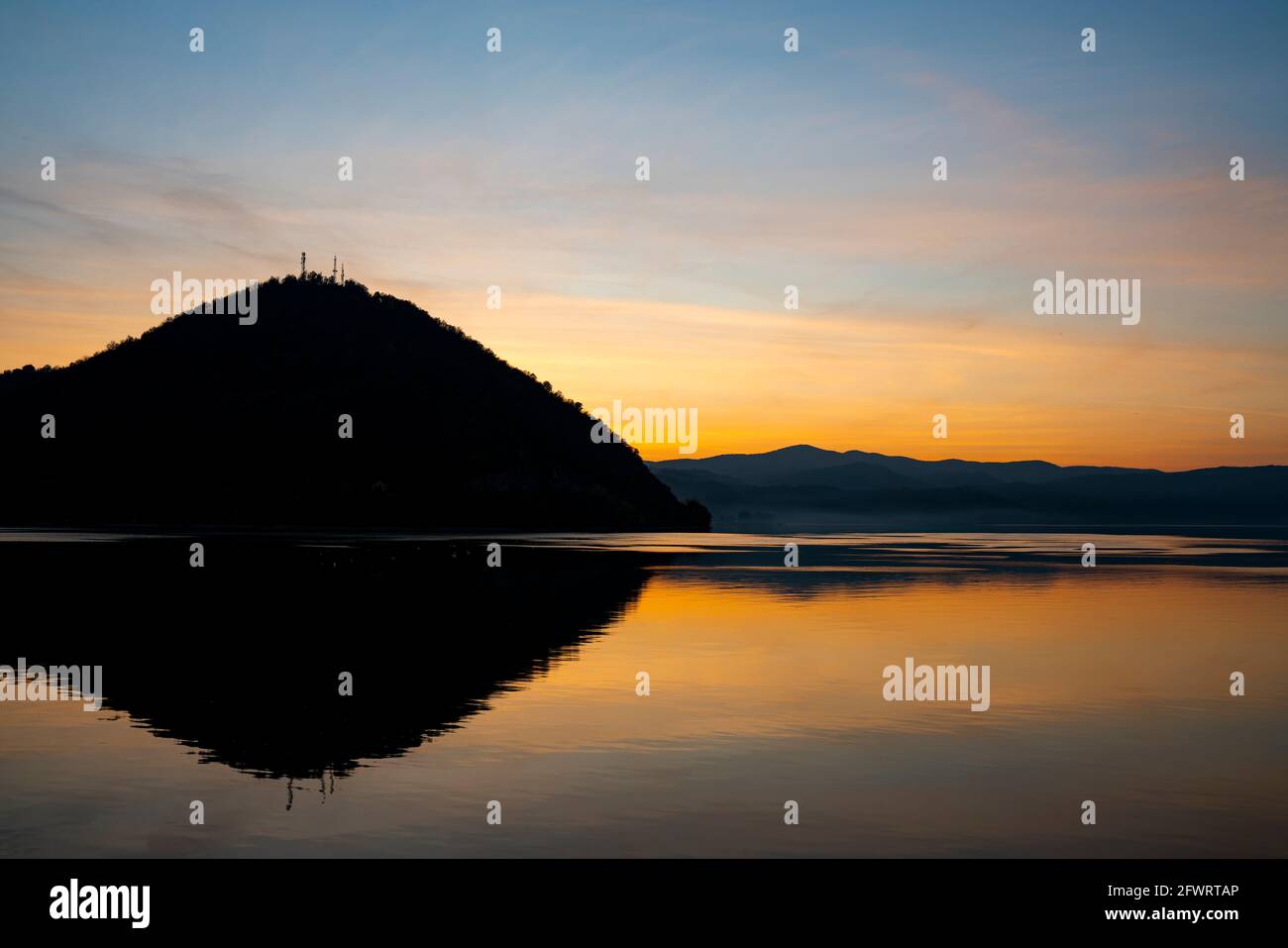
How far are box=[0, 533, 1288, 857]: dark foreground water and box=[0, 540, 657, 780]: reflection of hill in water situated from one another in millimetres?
163

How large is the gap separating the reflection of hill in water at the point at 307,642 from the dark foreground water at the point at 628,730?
0.16m

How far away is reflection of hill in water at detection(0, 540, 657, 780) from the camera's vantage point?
23.9 meters

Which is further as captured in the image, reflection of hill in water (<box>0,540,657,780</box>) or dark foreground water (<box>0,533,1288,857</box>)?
reflection of hill in water (<box>0,540,657,780</box>)

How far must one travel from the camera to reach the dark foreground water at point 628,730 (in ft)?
55.2

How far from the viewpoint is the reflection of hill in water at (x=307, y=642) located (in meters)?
23.9

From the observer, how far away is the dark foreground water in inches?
663

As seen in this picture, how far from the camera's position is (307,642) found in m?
37.1

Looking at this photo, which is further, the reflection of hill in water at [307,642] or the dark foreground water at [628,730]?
the reflection of hill in water at [307,642]

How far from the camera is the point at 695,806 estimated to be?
18266 millimetres

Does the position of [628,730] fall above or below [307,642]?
below

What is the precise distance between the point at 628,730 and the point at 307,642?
16.2 m

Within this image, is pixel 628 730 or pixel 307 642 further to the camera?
pixel 307 642
